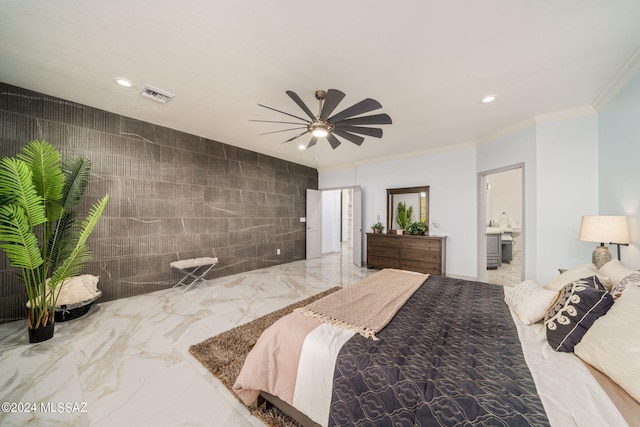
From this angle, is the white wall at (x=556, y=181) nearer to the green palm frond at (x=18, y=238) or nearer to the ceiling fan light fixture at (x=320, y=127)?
the ceiling fan light fixture at (x=320, y=127)

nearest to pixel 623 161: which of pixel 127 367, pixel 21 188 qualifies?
pixel 127 367

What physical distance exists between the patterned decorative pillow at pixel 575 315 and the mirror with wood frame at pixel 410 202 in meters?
3.57

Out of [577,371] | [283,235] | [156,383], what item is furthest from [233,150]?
[577,371]

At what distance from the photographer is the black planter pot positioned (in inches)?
86.3

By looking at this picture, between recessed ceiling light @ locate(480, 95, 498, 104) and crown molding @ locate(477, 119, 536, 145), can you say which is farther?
crown molding @ locate(477, 119, 536, 145)

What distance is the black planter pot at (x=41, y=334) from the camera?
219 cm

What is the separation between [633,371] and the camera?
929 millimetres

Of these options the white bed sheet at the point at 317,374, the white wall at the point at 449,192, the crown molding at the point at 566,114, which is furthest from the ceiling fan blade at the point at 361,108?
the white wall at the point at 449,192

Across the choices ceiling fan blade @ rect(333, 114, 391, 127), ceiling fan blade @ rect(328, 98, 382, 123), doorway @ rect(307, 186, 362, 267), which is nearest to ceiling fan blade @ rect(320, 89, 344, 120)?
ceiling fan blade @ rect(328, 98, 382, 123)

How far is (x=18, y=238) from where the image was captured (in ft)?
6.61

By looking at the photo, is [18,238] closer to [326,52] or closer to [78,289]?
[78,289]

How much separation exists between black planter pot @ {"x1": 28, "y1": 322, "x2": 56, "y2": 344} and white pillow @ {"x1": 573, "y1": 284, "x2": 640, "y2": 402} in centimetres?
421

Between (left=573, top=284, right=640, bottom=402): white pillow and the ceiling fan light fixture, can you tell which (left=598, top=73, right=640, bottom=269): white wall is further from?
the ceiling fan light fixture

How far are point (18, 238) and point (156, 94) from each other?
6.41 ft
